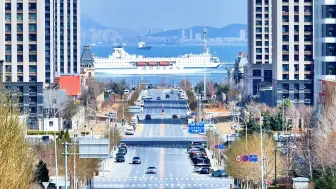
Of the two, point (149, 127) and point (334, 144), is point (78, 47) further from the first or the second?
point (334, 144)

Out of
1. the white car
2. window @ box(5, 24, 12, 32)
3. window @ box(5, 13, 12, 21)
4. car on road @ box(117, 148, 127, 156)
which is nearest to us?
car on road @ box(117, 148, 127, 156)

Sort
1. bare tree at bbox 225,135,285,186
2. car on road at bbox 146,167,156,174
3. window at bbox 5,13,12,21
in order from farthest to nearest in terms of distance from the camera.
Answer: window at bbox 5,13,12,21 → car on road at bbox 146,167,156,174 → bare tree at bbox 225,135,285,186

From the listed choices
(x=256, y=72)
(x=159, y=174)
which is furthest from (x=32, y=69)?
(x=256, y=72)

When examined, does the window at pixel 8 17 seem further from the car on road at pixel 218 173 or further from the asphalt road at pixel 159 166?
the car on road at pixel 218 173

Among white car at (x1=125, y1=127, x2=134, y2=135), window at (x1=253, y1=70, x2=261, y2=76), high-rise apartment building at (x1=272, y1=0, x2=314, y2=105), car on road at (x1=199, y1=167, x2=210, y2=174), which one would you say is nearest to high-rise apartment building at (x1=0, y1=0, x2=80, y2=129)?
white car at (x1=125, y1=127, x2=134, y2=135)

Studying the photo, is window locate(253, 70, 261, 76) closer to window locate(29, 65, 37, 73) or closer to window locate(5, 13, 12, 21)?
window locate(29, 65, 37, 73)

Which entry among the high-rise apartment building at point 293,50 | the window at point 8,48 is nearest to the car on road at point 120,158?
the window at point 8,48

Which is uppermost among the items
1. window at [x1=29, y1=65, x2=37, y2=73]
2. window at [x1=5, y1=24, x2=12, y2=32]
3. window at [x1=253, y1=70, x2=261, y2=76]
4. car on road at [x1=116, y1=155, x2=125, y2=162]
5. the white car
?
Result: window at [x1=5, y1=24, x2=12, y2=32]
